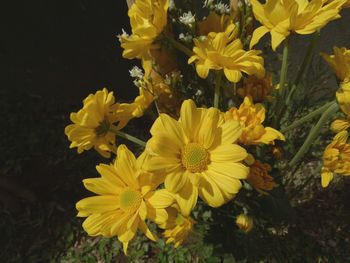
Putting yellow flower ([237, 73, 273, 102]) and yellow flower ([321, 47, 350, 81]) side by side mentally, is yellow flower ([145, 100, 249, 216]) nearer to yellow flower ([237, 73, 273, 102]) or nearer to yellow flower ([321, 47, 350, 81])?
yellow flower ([237, 73, 273, 102])

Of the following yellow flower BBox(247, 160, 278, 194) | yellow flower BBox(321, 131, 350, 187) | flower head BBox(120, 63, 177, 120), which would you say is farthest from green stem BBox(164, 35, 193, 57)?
yellow flower BBox(321, 131, 350, 187)

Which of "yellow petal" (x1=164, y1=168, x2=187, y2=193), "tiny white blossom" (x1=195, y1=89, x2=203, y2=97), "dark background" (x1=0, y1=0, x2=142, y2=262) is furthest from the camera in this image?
"dark background" (x1=0, y1=0, x2=142, y2=262)

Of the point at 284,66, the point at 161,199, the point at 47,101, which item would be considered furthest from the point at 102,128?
the point at 47,101

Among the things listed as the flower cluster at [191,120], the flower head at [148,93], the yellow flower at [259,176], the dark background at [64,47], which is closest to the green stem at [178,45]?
the flower cluster at [191,120]

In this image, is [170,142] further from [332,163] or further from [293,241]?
[293,241]

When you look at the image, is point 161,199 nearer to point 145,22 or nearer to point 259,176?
point 259,176

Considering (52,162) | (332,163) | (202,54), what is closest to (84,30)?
(52,162)

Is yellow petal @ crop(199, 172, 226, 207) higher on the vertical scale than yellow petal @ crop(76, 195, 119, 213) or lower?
higher
